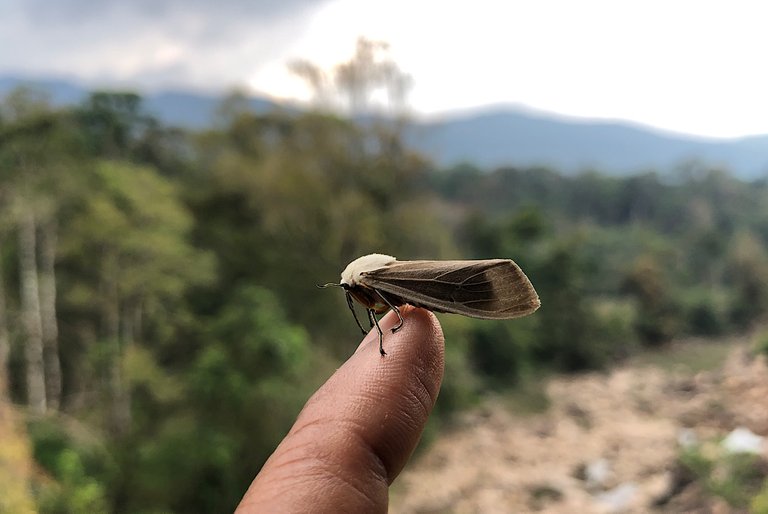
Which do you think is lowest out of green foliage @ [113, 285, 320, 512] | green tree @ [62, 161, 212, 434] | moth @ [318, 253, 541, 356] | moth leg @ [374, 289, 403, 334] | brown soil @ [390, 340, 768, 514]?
brown soil @ [390, 340, 768, 514]

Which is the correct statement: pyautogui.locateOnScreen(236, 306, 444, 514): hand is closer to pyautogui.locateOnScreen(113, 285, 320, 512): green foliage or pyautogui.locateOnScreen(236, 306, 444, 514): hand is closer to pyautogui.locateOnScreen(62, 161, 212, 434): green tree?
pyautogui.locateOnScreen(113, 285, 320, 512): green foliage

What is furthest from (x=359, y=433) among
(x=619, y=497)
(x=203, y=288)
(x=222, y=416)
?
(x=619, y=497)

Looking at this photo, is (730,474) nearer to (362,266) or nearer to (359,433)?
(362,266)

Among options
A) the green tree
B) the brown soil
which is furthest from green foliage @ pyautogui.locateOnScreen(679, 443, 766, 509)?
the green tree

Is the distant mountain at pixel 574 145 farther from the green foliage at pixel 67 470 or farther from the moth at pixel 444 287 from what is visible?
the moth at pixel 444 287

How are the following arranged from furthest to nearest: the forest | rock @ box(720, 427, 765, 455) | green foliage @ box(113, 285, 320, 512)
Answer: rock @ box(720, 427, 765, 455) → the forest → green foliage @ box(113, 285, 320, 512)

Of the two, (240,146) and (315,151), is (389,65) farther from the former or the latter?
(240,146)

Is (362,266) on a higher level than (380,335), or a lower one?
higher
